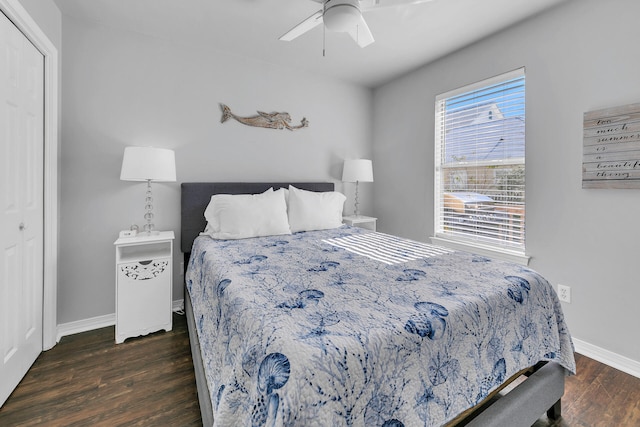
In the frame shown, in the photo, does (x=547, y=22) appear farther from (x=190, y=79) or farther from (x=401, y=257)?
(x=190, y=79)

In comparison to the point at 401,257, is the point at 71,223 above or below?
above

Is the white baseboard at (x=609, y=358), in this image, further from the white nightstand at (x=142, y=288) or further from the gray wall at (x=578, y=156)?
the white nightstand at (x=142, y=288)

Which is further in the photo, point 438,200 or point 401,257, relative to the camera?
point 438,200

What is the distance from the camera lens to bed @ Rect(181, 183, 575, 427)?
0.87 meters

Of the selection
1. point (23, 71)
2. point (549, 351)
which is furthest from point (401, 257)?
point (23, 71)

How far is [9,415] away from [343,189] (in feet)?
11.1

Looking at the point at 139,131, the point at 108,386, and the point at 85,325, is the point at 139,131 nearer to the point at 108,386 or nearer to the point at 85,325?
the point at 85,325

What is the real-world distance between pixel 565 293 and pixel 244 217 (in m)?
2.63

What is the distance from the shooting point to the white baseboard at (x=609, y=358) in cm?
194

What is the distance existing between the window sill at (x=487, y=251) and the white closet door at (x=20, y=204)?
11.2 ft

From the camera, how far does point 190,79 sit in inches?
112

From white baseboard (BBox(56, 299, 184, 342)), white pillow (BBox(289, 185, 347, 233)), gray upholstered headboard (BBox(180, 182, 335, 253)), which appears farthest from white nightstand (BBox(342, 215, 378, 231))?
white baseboard (BBox(56, 299, 184, 342))

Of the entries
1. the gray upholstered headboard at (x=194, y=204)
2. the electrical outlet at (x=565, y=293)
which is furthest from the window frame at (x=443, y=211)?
the gray upholstered headboard at (x=194, y=204)

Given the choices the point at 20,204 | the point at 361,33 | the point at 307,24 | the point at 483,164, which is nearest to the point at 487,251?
the point at 483,164
